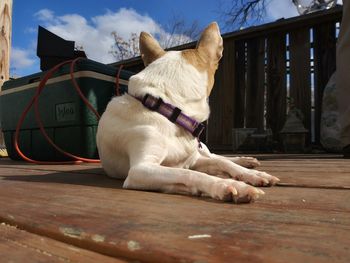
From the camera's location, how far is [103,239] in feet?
2.37

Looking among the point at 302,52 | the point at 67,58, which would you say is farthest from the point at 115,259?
the point at 302,52

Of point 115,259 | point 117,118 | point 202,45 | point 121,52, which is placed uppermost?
point 121,52

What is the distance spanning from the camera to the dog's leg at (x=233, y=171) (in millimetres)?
1601

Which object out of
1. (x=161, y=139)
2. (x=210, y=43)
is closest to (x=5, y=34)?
(x=210, y=43)

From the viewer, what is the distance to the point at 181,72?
2113 mm

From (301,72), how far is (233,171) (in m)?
3.00

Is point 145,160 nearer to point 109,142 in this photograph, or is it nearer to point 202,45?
point 109,142

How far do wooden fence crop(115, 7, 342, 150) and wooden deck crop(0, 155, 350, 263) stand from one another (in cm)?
335

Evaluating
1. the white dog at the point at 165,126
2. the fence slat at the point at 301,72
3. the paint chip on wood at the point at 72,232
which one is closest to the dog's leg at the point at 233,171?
the white dog at the point at 165,126

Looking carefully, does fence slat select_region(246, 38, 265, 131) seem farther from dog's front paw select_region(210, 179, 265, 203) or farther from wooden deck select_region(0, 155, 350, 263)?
dog's front paw select_region(210, 179, 265, 203)

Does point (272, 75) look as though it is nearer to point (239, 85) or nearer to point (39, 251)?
point (239, 85)

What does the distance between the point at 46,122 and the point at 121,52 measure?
1145cm

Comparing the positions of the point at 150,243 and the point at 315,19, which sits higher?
the point at 315,19

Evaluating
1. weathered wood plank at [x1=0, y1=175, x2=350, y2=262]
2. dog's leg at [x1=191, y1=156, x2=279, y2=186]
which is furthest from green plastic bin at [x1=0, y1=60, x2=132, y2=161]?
weathered wood plank at [x1=0, y1=175, x2=350, y2=262]
